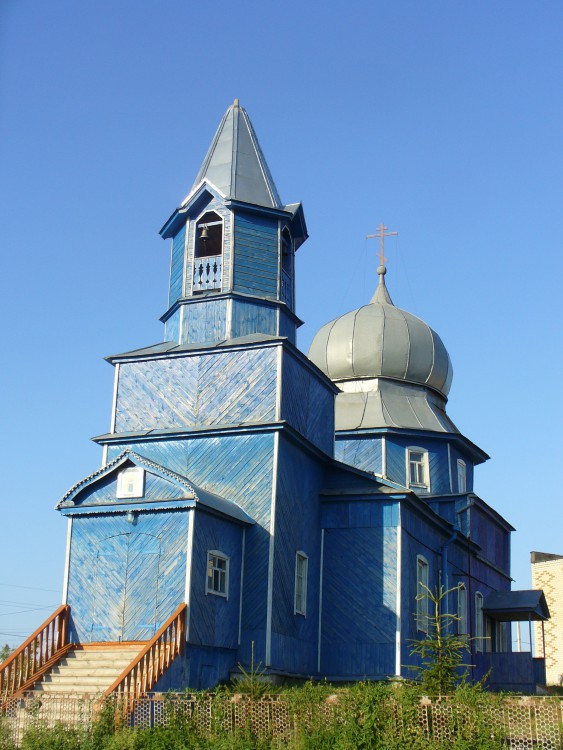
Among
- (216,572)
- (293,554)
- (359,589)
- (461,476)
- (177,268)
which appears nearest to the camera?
(216,572)

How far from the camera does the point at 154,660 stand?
18.1 metres

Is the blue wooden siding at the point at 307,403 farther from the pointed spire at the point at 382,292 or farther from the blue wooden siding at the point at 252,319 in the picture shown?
the pointed spire at the point at 382,292

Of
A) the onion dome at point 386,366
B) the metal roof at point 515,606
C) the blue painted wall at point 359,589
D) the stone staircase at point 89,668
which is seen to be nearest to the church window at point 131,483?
the stone staircase at point 89,668

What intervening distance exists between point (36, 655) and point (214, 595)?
3.64 meters

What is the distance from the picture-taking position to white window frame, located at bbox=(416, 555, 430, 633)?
24406 mm

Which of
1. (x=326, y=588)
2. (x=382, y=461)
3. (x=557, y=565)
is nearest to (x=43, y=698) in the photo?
(x=326, y=588)

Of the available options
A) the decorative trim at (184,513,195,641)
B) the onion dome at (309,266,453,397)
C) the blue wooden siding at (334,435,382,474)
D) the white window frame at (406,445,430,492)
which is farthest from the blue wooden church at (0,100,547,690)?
the onion dome at (309,266,453,397)

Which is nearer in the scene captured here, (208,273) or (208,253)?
(208,273)

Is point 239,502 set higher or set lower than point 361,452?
lower

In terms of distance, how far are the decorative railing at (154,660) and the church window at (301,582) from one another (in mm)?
3901

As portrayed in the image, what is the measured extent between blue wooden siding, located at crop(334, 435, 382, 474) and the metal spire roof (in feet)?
30.7

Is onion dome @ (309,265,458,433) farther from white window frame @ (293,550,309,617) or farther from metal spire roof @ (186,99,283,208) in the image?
white window frame @ (293,550,309,617)

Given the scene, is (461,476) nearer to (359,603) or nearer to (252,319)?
(359,603)

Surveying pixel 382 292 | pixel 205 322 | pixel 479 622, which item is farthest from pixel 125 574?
pixel 382 292
